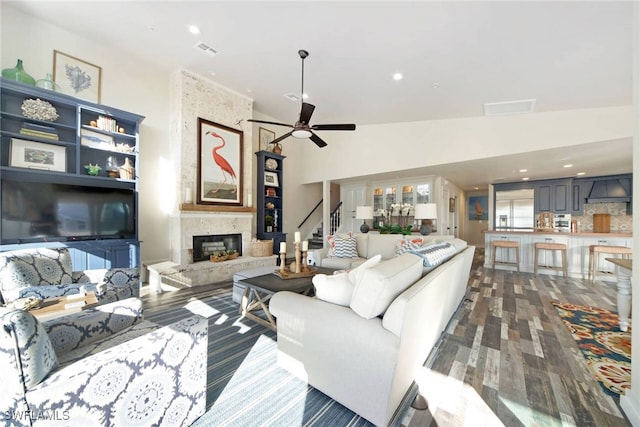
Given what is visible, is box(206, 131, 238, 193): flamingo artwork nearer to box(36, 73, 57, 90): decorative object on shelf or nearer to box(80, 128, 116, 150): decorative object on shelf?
box(80, 128, 116, 150): decorative object on shelf

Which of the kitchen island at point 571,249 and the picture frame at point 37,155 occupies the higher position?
the picture frame at point 37,155

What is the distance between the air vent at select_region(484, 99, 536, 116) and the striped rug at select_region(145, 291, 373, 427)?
4587 mm

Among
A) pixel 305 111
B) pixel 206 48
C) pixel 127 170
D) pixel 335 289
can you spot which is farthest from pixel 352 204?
pixel 335 289

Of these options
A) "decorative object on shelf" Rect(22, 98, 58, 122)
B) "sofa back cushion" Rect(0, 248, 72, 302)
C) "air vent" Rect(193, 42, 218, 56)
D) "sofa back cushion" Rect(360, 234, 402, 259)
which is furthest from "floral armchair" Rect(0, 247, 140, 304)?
"sofa back cushion" Rect(360, 234, 402, 259)

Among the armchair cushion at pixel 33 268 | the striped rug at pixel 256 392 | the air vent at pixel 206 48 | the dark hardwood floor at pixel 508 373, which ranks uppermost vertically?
the air vent at pixel 206 48

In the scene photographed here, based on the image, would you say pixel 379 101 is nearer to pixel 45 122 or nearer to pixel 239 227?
pixel 239 227

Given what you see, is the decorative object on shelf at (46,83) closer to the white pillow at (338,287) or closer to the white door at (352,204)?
the white pillow at (338,287)

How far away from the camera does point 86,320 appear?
146 cm

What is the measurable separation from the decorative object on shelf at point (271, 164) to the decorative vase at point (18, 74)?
13.1ft

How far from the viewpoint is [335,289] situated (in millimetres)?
1631

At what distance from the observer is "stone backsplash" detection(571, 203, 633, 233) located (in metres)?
5.74

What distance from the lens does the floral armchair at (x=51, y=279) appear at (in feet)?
6.82

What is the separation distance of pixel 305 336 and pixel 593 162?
625 centimetres

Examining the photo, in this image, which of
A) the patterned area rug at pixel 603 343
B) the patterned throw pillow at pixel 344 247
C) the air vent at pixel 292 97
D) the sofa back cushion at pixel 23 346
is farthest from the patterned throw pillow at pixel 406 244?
the sofa back cushion at pixel 23 346
